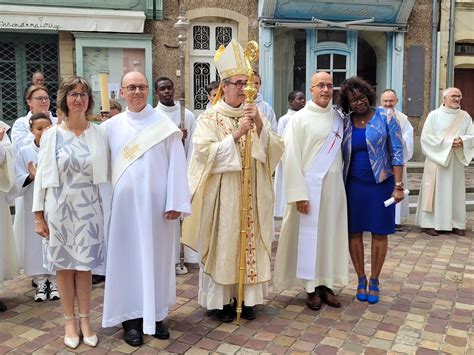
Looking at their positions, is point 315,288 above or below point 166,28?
below

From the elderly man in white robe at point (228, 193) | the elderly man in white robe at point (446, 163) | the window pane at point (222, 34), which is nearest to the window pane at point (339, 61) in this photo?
the window pane at point (222, 34)

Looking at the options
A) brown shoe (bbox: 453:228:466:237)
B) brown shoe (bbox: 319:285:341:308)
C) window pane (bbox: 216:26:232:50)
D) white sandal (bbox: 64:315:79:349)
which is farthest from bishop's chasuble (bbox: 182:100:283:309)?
window pane (bbox: 216:26:232:50)

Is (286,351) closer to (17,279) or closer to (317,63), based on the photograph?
(17,279)

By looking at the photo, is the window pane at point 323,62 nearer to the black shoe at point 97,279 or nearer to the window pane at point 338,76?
the window pane at point 338,76

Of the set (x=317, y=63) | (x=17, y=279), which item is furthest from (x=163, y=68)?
(x=17, y=279)

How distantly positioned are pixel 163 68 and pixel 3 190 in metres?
7.31

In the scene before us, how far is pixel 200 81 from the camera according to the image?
11.7 metres

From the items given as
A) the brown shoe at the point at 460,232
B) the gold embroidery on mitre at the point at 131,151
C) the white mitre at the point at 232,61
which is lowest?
the brown shoe at the point at 460,232

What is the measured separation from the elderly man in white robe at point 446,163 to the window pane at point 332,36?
5.20 m

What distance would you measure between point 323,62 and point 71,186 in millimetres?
9615

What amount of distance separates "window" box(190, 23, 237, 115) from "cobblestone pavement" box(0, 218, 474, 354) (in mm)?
6675

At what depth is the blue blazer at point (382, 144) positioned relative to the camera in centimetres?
447

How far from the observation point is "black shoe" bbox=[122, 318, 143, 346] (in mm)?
3904

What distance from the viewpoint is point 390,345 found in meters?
3.97
